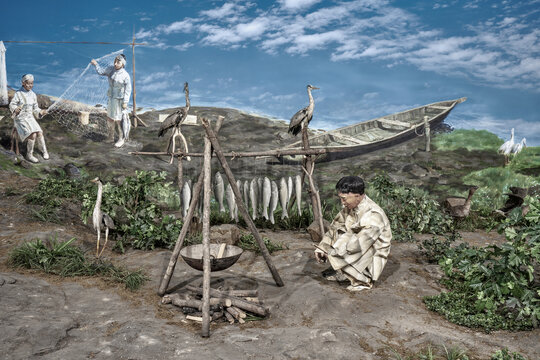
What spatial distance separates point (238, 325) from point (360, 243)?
1729 millimetres

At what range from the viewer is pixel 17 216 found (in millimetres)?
7855

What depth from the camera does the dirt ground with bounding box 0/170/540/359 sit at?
3.57m

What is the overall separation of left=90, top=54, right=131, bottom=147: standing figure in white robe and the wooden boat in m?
4.46

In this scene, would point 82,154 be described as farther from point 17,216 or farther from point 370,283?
point 370,283

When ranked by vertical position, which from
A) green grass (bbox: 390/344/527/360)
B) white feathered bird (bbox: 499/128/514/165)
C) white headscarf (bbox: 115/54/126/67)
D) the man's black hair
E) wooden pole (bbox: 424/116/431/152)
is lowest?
green grass (bbox: 390/344/527/360)

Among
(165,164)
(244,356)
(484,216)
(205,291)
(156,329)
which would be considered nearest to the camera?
(244,356)

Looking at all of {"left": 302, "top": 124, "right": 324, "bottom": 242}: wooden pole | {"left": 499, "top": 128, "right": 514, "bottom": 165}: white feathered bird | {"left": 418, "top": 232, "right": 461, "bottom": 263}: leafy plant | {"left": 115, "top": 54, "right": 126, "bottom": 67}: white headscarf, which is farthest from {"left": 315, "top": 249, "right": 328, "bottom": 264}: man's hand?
{"left": 499, "top": 128, "right": 514, "bottom": 165}: white feathered bird

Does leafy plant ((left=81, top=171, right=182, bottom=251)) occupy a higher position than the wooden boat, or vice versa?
the wooden boat

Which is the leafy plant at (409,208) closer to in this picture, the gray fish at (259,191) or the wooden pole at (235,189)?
the gray fish at (259,191)

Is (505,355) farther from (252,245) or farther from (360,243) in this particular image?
(252,245)

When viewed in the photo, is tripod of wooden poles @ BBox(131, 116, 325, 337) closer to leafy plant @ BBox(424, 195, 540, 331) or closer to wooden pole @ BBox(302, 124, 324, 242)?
wooden pole @ BBox(302, 124, 324, 242)

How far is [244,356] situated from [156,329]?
0.96 m

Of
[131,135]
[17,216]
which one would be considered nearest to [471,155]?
[131,135]

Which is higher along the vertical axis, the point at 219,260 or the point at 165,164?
the point at 165,164
